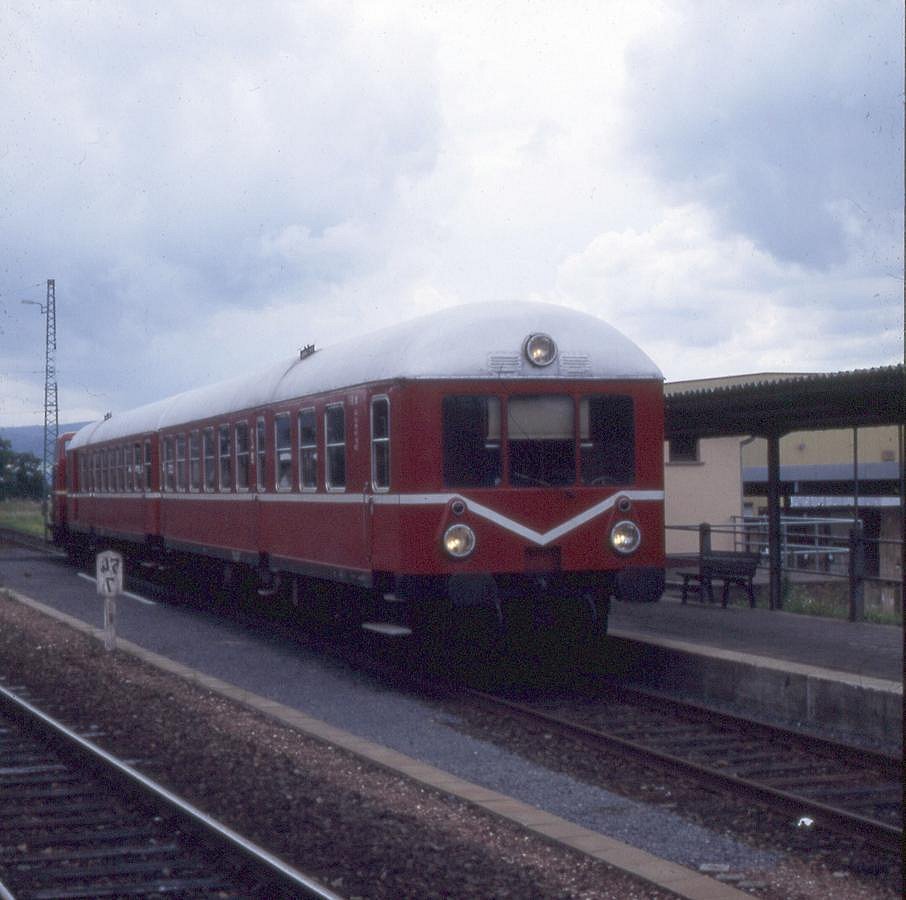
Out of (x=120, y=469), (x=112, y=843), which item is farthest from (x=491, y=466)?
(x=120, y=469)

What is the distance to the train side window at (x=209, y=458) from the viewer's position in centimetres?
1819

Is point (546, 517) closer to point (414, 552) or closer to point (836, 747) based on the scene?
point (414, 552)

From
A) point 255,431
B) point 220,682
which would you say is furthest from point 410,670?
point 255,431

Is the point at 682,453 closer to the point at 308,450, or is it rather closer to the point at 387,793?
the point at 308,450

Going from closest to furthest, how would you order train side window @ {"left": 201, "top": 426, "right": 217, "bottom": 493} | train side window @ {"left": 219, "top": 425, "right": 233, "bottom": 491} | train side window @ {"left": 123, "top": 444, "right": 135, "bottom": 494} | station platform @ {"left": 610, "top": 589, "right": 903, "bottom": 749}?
station platform @ {"left": 610, "top": 589, "right": 903, "bottom": 749} → train side window @ {"left": 219, "top": 425, "right": 233, "bottom": 491} → train side window @ {"left": 201, "top": 426, "right": 217, "bottom": 493} → train side window @ {"left": 123, "top": 444, "right": 135, "bottom": 494}

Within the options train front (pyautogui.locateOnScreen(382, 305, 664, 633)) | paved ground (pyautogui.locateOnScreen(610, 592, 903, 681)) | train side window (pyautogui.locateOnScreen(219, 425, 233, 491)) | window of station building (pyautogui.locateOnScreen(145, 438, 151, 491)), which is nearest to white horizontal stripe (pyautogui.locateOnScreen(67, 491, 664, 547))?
train front (pyautogui.locateOnScreen(382, 305, 664, 633))

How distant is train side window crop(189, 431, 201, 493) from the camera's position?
63.1ft

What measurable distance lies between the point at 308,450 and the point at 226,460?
3.76 metres

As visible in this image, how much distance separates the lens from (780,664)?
1103cm

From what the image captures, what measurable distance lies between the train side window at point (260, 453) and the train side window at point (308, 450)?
1449 millimetres

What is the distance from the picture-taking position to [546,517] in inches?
458

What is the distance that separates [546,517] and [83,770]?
429cm

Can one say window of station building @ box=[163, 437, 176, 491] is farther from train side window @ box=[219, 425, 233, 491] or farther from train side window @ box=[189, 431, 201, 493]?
train side window @ box=[219, 425, 233, 491]

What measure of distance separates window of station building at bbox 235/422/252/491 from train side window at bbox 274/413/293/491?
1.23 m
